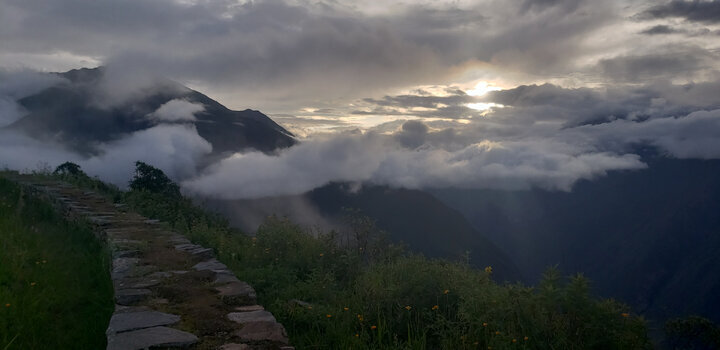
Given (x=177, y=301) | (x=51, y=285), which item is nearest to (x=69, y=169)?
(x=51, y=285)

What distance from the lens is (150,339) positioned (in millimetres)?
3230

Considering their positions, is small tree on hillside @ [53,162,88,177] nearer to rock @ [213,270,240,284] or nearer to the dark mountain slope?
rock @ [213,270,240,284]

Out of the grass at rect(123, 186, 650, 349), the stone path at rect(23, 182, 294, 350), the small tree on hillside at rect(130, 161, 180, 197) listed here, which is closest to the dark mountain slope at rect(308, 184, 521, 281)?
the small tree on hillside at rect(130, 161, 180, 197)

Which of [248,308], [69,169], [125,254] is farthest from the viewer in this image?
[69,169]

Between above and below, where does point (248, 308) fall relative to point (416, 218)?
above

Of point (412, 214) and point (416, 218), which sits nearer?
point (416, 218)

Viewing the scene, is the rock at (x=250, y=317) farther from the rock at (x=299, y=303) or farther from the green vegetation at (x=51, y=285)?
the green vegetation at (x=51, y=285)

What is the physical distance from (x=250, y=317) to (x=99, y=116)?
151 meters

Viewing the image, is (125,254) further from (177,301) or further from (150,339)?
(150,339)

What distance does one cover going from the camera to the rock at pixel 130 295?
404 cm

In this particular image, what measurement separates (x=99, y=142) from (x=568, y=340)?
149290 mm

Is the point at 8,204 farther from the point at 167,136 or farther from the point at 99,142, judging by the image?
the point at 99,142

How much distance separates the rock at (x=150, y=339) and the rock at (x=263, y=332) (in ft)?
1.20

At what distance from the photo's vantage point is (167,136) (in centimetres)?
13062
